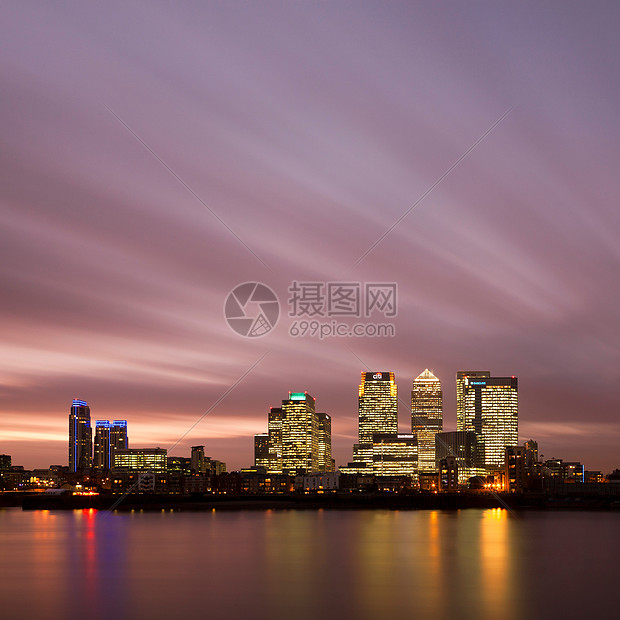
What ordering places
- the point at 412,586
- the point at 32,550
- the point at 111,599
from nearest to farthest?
the point at 111,599
the point at 412,586
the point at 32,550

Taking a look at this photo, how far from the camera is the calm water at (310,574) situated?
51.8m

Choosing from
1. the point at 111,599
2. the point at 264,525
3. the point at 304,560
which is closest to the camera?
the point at 111,599

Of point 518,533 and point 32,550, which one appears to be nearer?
point 32,550

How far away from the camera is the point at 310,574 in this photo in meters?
67.4

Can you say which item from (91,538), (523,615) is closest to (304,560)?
(523,615)

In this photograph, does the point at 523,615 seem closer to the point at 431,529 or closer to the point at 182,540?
the point at 182,540

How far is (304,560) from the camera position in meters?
78.0

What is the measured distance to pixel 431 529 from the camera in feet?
401

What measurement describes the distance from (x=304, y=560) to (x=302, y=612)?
28.9m

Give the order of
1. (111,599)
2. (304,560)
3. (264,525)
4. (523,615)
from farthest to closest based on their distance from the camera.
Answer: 1. (264,525)
2. (304,560)
3. (111,599)
4. (523,615)

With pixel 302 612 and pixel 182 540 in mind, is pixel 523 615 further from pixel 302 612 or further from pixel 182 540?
pixel 182 540

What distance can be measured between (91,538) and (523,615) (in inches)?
2836

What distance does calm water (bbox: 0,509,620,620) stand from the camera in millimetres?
51812

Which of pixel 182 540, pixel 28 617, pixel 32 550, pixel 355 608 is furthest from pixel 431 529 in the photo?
pixel 28 617
